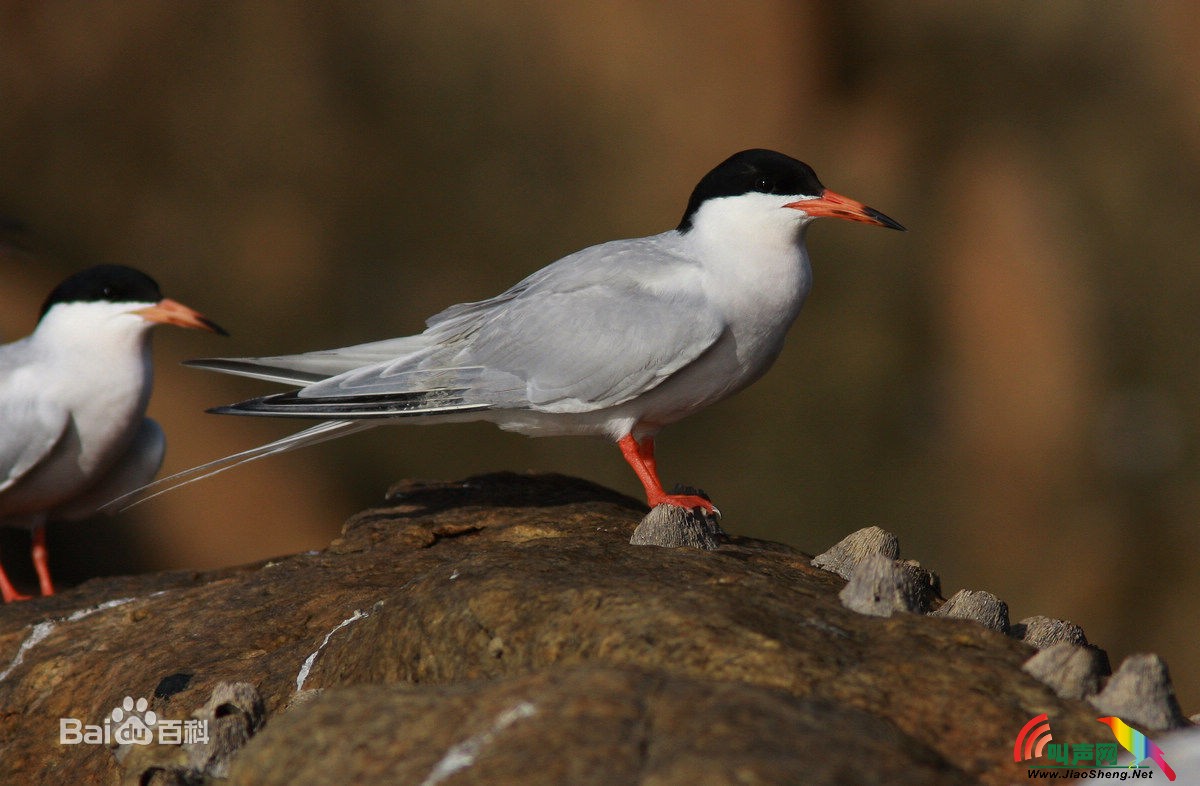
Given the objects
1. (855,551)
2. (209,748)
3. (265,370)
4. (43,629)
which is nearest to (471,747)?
(209,748)

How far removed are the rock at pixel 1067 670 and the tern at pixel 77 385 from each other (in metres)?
3.96

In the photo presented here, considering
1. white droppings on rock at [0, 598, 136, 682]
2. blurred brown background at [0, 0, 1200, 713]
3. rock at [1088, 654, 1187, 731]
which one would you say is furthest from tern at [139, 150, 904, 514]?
blurred brown background at [0, 0, 1200, 713]

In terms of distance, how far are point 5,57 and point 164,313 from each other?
4.94m

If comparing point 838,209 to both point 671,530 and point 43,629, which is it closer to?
point 671,530

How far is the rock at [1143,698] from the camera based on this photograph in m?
2.39

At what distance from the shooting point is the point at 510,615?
2613mm

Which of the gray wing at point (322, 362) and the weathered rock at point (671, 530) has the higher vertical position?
the gray wing at point (322, 362)

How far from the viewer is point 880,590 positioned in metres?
2.80

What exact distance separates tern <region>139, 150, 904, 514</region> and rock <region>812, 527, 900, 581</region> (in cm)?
51

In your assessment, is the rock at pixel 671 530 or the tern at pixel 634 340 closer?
the rock at pixel 671 530

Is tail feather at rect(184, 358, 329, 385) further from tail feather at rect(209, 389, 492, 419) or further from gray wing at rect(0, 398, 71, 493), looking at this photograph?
gray wing at rect(0, 398, 71, 493)

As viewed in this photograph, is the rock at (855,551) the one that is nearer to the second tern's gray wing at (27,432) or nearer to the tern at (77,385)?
the tern at (77,385)

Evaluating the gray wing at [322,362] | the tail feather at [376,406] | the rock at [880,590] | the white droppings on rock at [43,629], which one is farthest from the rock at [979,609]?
the white droppings on rock at [43,629]

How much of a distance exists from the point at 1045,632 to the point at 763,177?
1.83m
